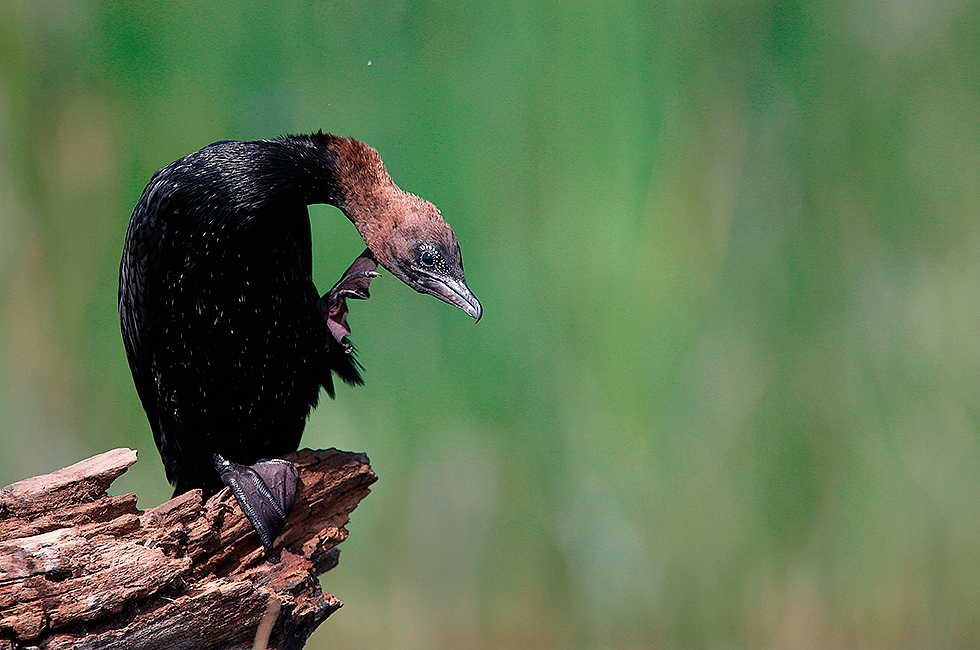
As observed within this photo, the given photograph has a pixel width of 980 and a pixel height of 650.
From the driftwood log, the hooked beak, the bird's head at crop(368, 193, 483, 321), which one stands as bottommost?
the driftwood log

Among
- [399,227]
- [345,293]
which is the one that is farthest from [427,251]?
[345,293]

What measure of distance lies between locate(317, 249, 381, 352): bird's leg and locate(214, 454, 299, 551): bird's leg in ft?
1.29

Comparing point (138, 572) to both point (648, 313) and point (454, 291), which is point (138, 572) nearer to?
point (454, 291)

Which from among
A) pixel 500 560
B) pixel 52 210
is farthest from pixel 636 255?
pixel 52 210

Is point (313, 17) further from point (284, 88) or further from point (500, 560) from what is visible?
point (500, 560)

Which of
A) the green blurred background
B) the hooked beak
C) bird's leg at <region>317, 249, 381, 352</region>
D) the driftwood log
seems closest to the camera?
the driftwood log

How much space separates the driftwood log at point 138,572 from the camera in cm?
186

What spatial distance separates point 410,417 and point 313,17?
1837 mm

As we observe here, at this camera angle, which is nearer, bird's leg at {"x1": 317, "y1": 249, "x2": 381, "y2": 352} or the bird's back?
the bird's back

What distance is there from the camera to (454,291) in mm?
2189

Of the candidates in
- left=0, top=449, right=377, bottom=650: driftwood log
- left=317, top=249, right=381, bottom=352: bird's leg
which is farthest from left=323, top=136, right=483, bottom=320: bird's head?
left=0, top=449, right=377, bottom=650: driftwood log

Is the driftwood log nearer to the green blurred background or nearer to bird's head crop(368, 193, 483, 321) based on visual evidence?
bird's head crop(368, 193, 483, 321)

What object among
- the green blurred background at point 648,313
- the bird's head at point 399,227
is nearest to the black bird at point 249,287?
the bird's head at point 399,227

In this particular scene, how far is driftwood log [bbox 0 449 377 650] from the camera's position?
1.86 m
